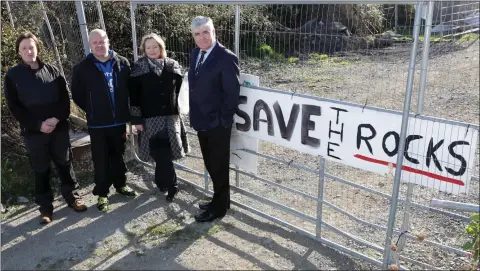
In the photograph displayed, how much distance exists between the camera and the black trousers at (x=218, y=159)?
13.2 feet

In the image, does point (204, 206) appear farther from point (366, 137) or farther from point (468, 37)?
point (468, 37)

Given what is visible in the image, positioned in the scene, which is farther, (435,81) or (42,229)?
(42,229)

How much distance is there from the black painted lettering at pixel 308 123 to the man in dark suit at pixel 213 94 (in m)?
0.63

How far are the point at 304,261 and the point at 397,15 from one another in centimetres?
213

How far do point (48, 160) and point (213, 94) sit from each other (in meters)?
1.91

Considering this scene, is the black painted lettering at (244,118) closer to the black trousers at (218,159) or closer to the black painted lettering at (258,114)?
the black painted lettering at (258,114)

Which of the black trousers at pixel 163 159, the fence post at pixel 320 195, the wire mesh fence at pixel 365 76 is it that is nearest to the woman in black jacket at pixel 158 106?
the black trousers at pixel 163 159

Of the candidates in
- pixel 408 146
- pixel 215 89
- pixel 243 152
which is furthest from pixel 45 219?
→ pixel 408 146

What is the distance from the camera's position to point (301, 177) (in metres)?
5.48

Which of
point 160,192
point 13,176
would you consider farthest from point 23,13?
point 160,192

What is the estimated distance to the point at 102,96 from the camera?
169 inches

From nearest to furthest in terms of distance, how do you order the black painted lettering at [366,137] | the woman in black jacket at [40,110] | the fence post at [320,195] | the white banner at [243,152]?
the black painted lettering at [366,137], the fence post at [320,195], the woman in black jacket at [40,110], the white banner at [243,152]

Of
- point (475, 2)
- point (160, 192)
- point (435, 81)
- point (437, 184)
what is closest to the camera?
point (475, 2)

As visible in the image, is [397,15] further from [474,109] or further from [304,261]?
[474,109]
